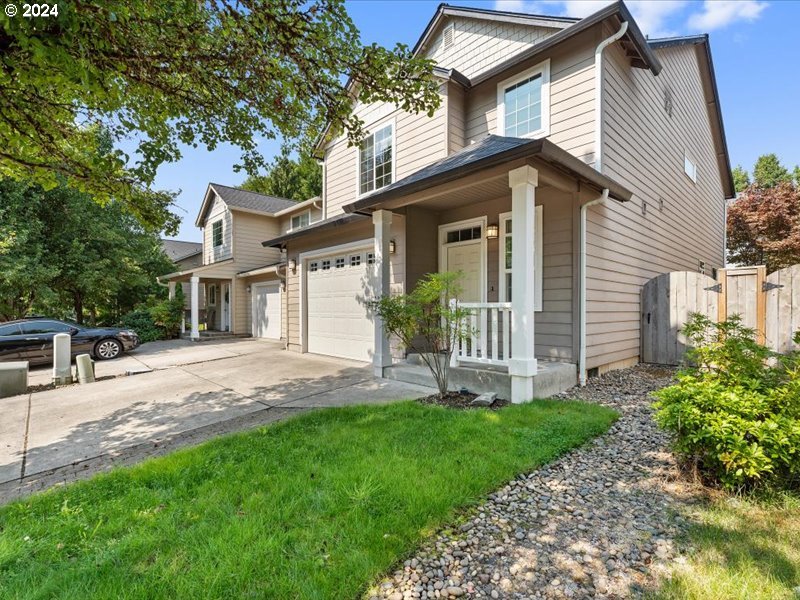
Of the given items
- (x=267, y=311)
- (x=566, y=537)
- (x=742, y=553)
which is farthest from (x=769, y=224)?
(x=267, y=311)

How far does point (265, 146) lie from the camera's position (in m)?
5.49

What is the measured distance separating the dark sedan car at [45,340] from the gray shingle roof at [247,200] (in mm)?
7607

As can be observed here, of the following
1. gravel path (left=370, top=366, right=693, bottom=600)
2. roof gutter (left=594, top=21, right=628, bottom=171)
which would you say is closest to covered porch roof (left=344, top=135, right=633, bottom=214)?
roof gutter (left=594, top=21, right=628, bottom=171)

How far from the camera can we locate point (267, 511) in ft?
7.88

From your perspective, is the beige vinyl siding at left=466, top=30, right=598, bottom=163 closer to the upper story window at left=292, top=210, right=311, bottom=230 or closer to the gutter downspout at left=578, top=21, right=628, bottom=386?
the gutter downspout at left=578, top=21, right=628, bottom=386

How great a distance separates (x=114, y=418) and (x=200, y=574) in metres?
4.00

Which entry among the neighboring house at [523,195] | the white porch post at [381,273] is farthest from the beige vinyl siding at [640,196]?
the white porch post at [381,273]

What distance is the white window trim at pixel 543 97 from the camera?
646 cm

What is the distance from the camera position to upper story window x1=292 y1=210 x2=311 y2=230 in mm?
15028

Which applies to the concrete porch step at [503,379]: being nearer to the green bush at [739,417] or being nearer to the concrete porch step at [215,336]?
the green bush at [739,417]

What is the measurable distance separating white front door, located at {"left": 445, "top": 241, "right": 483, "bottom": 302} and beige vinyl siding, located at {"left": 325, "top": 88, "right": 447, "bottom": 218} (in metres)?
1.92

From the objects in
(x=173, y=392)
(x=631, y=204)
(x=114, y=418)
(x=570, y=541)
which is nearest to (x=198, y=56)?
(x=114, y=418)

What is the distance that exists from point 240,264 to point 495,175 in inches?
542

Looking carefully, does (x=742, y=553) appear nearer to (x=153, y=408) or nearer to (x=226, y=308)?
(x=153, y=408)
